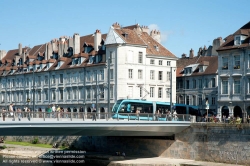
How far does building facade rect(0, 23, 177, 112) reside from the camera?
7362 cm

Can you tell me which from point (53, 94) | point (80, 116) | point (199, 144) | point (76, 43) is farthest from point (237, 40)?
point (53, 94)

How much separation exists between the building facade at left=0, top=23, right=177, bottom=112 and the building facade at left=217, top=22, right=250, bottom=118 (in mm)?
13436

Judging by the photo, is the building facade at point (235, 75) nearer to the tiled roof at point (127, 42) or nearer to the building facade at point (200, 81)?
the building facade at point (200, 81)

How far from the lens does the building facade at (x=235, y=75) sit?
6231 centimetres

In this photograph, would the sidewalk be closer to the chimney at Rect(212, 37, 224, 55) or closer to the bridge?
the bridge

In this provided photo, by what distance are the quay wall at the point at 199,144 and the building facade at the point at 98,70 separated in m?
10.3

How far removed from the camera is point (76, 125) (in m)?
41.3

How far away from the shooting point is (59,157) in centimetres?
5909

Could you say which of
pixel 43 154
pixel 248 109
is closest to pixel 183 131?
pixel 248 109

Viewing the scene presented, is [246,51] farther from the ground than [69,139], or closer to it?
farther from the ground

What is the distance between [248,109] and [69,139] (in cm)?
2154

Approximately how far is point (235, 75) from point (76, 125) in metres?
27.5

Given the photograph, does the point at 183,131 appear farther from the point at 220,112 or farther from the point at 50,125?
the point at 50,125

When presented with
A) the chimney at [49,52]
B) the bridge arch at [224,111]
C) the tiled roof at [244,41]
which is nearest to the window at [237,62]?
the tiled roof at [244,41]
